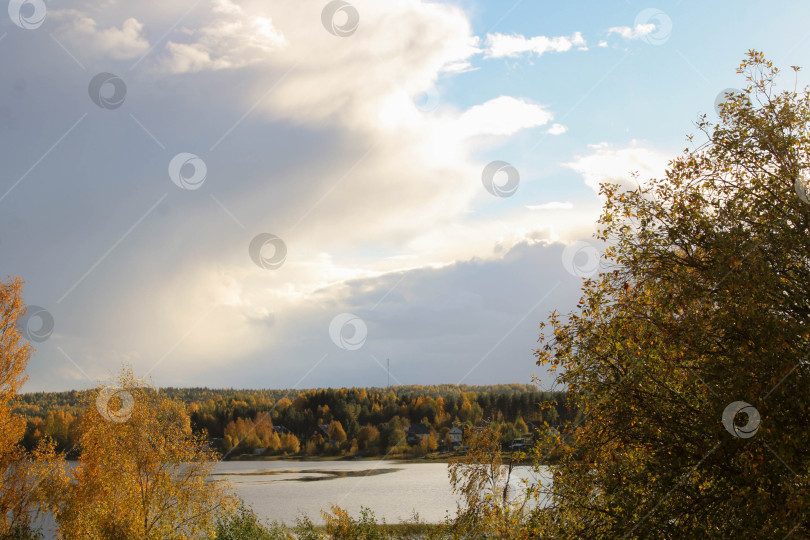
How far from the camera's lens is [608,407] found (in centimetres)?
1038

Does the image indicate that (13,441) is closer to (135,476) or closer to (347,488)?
(135,476)

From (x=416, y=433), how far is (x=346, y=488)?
Result: 54.6 meters

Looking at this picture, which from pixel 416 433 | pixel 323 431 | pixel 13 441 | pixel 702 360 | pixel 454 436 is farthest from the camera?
pixel 323 431

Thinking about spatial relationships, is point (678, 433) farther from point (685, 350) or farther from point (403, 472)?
point (403, 472)

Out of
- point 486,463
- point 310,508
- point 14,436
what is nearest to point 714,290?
point 486,463

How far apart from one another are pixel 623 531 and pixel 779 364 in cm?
357

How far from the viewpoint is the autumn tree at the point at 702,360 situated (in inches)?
326

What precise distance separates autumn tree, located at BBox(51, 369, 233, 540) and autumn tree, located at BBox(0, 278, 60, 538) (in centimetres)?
121

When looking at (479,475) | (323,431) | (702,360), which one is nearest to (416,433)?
(323,431)

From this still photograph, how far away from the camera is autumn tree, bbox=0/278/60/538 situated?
24.3m

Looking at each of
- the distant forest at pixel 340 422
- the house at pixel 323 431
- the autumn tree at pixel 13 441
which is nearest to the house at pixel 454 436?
the distant forest at pixel 340 422

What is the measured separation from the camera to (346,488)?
8256 centimetres

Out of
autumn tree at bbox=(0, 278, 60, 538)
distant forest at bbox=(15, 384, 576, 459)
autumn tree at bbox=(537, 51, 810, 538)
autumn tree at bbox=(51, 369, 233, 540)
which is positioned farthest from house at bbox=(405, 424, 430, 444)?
autumn tree at bbox=(537, 51, 810, 538)

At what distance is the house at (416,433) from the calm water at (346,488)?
1049 cm
